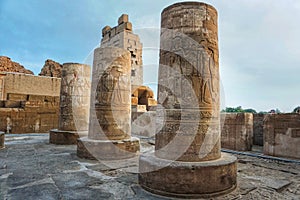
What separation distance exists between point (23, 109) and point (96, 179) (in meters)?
9.55

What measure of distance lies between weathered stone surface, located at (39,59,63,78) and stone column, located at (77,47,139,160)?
676 inches

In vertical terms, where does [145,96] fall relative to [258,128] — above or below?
above

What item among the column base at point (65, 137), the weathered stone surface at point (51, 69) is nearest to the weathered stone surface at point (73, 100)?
the column base at point (65, 137)

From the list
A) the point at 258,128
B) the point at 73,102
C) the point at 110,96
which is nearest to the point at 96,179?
the point at 110,96

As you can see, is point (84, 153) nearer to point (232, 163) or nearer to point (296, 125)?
point (232, 163)

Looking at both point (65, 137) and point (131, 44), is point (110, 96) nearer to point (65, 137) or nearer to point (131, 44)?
point (65, 137)

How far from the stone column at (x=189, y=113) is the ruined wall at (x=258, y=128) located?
490cm

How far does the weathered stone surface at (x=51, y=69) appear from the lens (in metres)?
21.7

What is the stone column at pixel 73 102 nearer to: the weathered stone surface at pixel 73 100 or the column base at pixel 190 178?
the weathered stone surface at pixel 73 100

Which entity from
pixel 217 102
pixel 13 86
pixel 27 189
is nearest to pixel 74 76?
pixel 27 189

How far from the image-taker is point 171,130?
11.3ft

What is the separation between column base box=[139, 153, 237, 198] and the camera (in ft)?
10.1

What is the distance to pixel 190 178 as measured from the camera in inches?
121

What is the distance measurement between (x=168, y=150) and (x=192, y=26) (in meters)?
1.97
